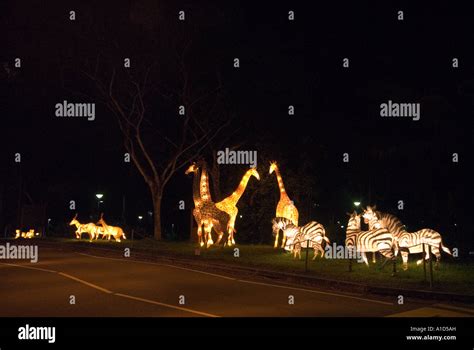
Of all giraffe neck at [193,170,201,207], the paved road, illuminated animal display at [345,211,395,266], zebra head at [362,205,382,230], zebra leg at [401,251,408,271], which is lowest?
the paved road

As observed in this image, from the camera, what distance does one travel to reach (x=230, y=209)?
89.1ft

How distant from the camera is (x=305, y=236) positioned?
21.6 meters

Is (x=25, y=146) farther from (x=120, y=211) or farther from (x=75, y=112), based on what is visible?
(x=120, y=211)

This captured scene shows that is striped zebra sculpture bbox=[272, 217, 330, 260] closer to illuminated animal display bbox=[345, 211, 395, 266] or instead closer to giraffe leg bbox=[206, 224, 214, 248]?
illuminated animal display bbox=[345, 211, 395, 266]

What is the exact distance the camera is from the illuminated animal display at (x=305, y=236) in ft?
70.4

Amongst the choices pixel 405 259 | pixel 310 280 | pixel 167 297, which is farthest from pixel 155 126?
pixel 167 297

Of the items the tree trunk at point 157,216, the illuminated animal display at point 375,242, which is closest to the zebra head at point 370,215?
the illuminated animal display at point 375,242

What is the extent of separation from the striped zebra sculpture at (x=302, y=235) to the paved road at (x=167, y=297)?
4.48 m

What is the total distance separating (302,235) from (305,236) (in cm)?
17

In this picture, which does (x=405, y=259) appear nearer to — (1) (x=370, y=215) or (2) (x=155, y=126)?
(1) (x=370, y=215)

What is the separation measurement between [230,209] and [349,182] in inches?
376

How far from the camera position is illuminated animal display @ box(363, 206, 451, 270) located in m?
18.1

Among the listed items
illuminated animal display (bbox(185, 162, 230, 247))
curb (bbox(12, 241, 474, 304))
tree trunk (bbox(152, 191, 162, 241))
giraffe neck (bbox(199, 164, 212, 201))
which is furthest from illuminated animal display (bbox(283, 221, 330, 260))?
tree trunk (bbox(152, 191, 162, 241))

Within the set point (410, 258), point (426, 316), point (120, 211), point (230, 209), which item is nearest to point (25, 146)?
point (120, 211)
